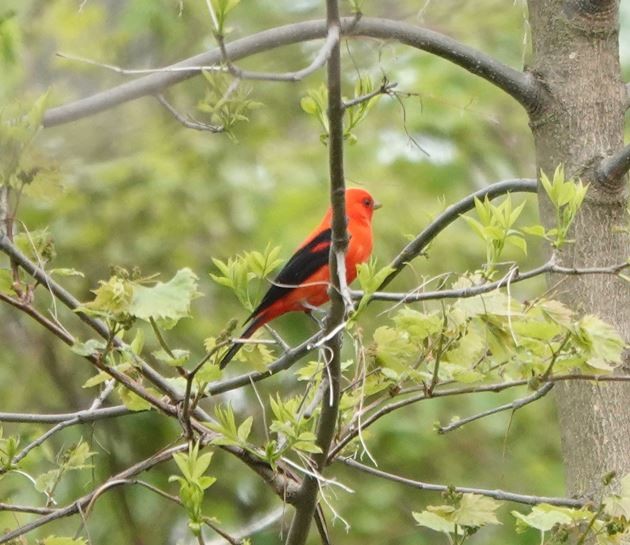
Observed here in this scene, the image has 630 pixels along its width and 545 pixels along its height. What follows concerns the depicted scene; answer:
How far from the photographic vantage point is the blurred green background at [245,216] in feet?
16.4

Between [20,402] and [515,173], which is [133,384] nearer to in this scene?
[20,402]

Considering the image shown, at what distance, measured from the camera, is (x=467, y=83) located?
17.9 ft

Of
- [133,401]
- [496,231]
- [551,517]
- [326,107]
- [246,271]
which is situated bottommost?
[551,517]

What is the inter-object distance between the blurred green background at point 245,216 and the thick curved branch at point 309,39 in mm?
1877

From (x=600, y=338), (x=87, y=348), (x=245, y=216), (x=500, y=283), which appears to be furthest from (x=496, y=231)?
(x=245, y=216)

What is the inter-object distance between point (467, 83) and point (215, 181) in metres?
1.22

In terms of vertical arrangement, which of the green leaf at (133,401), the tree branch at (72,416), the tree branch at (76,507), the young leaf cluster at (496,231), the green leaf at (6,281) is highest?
the young leaf cluster at (496,231)

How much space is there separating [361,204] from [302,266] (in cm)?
63

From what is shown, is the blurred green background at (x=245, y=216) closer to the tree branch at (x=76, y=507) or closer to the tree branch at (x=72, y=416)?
the tree branch at (x=72, y=416)

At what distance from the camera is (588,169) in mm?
2779

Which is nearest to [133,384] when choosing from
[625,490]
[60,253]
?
[625,490]

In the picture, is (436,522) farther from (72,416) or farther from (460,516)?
(72,416)

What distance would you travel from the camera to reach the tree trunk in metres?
2.68

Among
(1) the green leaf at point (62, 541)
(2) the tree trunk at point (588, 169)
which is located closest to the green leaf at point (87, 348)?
(1) the green leaf at point (62, 541)
